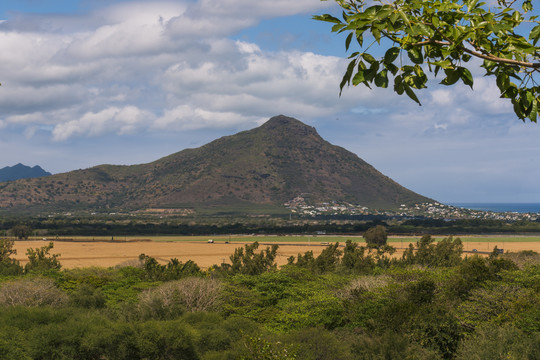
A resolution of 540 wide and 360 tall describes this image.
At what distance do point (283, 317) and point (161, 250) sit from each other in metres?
79.3

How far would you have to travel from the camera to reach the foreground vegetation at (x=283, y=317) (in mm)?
23703

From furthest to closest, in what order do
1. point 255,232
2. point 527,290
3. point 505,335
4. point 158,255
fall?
1. point 255,232
2. point 158,255
3. point 527,290
4. point 505,335

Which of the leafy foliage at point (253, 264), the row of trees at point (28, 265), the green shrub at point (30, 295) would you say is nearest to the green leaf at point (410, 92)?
the green shrub at point (30, 295)

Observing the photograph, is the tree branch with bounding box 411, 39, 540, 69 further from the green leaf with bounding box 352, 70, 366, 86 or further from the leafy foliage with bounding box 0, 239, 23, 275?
the leafy foliage with bounding box 0, 239, 23, 275

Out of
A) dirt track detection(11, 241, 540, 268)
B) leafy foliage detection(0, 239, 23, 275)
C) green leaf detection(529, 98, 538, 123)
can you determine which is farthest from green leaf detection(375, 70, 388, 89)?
dirt track detection(11, 241, 540, 268)

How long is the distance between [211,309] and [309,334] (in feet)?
51.3

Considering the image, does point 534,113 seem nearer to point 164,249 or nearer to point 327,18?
point 327,18

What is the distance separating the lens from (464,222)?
18075cm

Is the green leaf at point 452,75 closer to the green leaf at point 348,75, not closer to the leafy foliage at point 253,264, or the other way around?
the green leaf at point 348,75

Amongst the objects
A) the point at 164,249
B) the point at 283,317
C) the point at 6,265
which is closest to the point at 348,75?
the point at 283,317

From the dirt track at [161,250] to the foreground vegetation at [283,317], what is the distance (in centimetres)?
4211

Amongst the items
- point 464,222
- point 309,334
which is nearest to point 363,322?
point 309,334

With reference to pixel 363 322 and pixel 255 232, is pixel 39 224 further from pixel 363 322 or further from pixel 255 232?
pixel 363 322

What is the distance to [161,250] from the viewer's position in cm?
10925
